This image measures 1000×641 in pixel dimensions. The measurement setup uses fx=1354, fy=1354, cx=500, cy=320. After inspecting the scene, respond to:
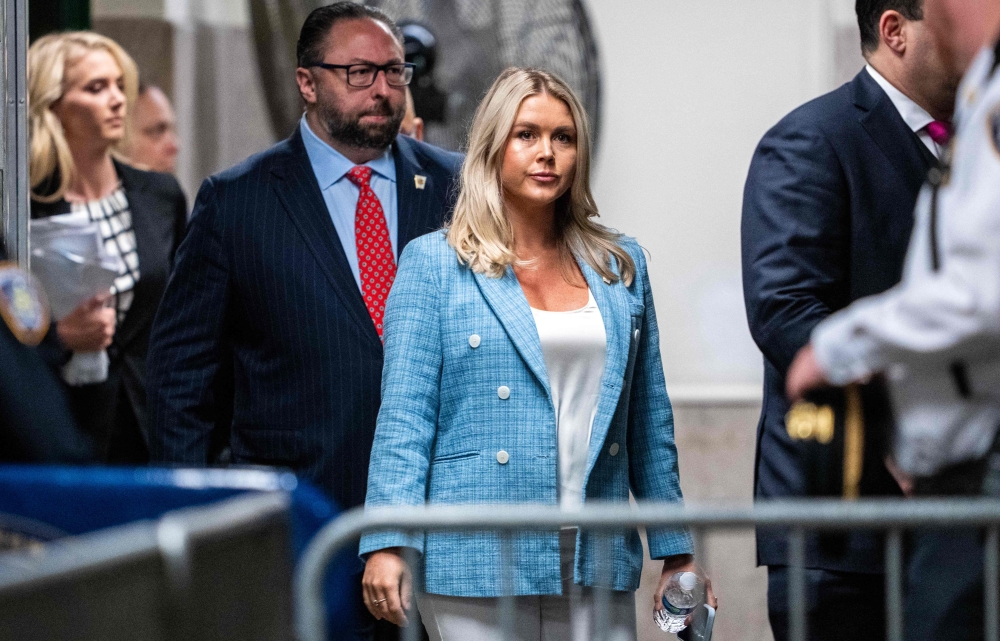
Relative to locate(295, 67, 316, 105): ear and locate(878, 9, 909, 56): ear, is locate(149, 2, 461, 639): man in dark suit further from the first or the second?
locate(878, 9, 909, 56): ear

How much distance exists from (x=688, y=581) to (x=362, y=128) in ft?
4.25

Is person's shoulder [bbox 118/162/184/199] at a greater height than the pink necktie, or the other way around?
the pink necktie

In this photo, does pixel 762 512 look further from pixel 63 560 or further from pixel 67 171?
Result: pixel 67 171

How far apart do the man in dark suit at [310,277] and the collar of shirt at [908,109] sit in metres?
1.05

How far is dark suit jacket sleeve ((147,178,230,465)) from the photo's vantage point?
3.12 metres

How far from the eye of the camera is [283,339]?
10.1 feet

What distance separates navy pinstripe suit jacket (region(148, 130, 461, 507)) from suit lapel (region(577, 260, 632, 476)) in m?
0.58

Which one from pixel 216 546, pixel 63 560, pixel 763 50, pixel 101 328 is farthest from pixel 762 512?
pixel 763 50

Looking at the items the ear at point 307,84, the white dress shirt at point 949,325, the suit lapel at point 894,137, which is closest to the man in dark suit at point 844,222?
the suit lapel at point 894,137

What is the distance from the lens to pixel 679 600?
2723mm

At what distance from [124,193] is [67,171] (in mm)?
186

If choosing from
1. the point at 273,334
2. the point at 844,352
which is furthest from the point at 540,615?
the point at 844,352

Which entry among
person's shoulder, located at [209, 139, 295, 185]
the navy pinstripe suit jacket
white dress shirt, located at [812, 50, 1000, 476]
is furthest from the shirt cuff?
person's shoulder, located at [209, 139, 295, 185]

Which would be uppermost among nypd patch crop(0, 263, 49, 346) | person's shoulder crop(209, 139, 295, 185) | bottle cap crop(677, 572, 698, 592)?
person's shoulder crop(209, 139, 295, 185)
